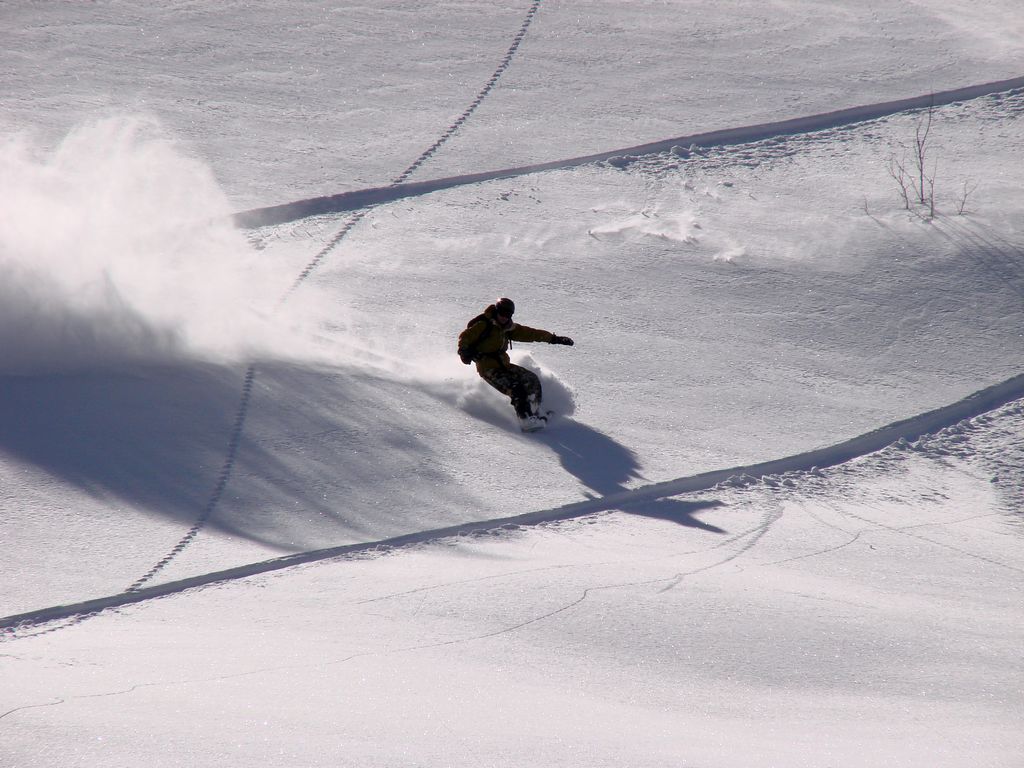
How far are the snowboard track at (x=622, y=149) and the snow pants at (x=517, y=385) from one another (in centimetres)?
470

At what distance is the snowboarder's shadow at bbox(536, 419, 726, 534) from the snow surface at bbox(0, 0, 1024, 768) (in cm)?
4

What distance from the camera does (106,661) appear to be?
164 inches

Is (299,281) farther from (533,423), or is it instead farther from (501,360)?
(533,423)

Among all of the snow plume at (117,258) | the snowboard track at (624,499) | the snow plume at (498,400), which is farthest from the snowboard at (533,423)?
the snow plume at (117,258)

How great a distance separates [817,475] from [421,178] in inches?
266

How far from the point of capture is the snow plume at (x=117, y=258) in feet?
25.3

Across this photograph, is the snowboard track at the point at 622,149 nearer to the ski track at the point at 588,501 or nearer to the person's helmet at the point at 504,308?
the ski track at the point at 588,501

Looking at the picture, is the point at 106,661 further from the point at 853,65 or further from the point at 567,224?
the point at 853,65

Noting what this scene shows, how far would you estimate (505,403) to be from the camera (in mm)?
7770

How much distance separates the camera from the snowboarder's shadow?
6520 mm

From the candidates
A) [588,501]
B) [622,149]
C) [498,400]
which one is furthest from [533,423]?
[622,149]

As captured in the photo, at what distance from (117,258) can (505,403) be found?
3.90 metres

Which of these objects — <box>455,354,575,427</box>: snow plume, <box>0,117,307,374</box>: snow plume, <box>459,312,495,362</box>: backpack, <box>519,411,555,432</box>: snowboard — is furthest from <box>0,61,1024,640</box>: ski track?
<box>459,312,495,362</box>: backpack

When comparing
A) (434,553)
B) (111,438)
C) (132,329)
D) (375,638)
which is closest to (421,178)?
(132,329)
